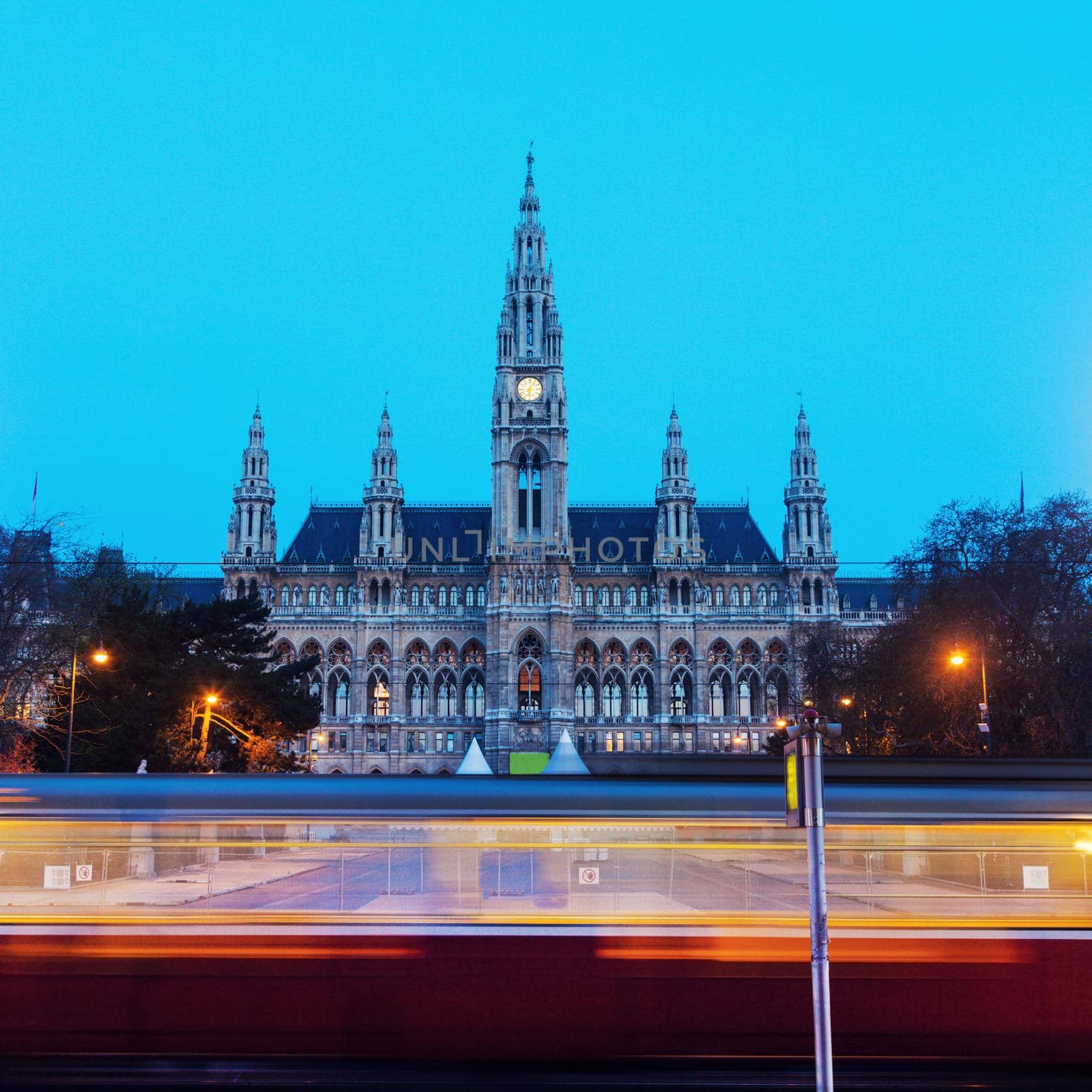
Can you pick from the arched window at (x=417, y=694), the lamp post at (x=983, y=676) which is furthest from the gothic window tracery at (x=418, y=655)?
the lamp post at (x=983, y=676)

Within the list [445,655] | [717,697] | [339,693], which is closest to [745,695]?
[717,697]

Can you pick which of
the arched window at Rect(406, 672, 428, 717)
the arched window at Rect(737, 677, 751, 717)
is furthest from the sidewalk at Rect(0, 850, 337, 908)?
the arched window at Rect(737, 677, 751, 717)

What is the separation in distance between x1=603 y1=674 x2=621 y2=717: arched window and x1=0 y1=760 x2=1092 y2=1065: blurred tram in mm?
79038

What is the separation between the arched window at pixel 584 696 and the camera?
90.1 metres

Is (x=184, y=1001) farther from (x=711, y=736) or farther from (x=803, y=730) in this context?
(x=711, y=736)

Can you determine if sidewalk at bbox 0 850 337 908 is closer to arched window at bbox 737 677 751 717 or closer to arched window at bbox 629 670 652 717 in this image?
arched window at bbox 629 670 652 717

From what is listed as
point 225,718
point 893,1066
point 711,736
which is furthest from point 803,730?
point 711,736

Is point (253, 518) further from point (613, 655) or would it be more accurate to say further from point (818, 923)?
point (818, 923)

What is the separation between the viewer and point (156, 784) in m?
12.4

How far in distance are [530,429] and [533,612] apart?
13526 mm

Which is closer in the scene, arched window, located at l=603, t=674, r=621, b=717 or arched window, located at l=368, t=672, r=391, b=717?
arched window, located at l=368, t=672, r=391, b=717

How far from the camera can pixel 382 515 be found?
92000mm

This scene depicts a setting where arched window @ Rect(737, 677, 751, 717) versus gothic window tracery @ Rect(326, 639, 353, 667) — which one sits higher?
gothic window tracery @ Rect(326, 639, 353, 667)

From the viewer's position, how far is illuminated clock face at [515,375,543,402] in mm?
90250
